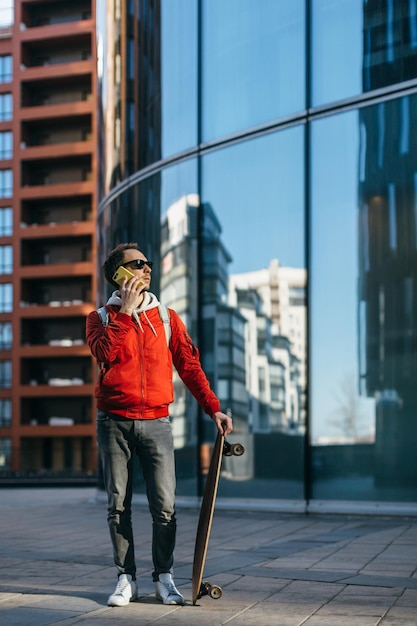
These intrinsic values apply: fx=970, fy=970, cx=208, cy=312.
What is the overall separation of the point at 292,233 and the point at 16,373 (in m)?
51.7

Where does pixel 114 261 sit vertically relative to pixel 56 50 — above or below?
below

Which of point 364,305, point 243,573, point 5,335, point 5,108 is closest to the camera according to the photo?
point 243,573

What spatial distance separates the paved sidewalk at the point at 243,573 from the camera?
4676mm

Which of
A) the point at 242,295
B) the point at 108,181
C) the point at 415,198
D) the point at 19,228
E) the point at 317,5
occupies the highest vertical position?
the point at 19,228

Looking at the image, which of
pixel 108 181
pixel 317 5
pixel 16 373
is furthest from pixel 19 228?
pixel 317 5

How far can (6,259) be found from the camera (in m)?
63.8

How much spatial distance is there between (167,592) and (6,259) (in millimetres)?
60420

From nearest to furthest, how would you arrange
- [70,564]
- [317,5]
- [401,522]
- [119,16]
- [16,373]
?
[70,564] < [401,522] < [317,5] < [119,16] < [16,373]

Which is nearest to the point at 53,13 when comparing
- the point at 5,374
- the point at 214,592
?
the point at 5,374

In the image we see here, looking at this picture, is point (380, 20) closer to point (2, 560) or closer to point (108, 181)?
point (108, 181)

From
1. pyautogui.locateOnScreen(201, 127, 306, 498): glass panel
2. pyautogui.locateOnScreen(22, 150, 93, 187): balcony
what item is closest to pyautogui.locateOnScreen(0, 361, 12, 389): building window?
pyautogui.locateOnScreen(22, 150, 93, 187): balcony

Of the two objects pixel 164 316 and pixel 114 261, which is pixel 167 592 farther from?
pixel 114 261

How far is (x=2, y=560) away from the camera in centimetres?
703

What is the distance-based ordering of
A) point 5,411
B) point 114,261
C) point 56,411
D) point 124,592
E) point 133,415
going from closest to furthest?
point 124,592 < point 133,415 < point 114,261 < point 56,411 < point 5,411
